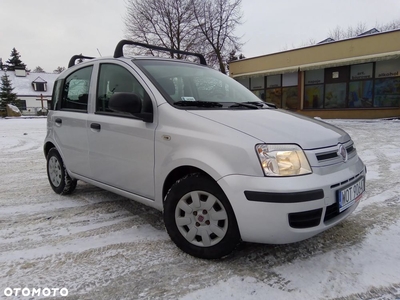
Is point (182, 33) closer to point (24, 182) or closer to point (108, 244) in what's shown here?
point (24, 182)

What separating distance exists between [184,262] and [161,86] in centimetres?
156

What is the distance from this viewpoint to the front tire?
7.23 feet

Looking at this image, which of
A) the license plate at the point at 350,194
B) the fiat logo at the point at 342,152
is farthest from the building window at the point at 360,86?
the fiat logo at the point at 342,152

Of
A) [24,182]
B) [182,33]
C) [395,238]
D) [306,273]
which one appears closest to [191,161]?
[306,273]

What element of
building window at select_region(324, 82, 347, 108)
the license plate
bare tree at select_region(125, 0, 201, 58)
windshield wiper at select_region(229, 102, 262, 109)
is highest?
bare tree at select_region(125, 0, 201, 58)

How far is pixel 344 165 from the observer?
2.35 m

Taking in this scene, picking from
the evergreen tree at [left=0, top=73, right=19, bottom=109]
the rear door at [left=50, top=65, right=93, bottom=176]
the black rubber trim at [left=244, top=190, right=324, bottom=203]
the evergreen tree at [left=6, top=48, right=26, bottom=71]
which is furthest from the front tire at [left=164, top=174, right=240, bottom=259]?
the evergreen tree at [left=6, top=48, right=26, bottom=71]

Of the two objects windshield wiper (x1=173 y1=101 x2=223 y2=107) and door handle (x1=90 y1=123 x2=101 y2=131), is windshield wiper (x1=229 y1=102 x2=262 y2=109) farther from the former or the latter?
door handle (x1=90 y1=123 x2=101 y2=131)

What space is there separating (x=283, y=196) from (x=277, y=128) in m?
0.57

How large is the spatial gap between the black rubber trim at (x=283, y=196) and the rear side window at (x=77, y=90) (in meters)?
2.35

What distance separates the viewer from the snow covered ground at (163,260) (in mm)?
2018

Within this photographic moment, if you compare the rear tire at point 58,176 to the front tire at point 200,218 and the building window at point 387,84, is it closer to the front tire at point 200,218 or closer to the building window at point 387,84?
the front tire at point 200,218

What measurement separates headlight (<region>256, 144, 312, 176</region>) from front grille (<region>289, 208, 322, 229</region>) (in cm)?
28

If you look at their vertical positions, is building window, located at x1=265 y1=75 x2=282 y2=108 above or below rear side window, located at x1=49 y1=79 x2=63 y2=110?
above
